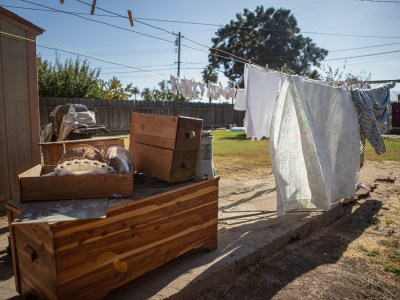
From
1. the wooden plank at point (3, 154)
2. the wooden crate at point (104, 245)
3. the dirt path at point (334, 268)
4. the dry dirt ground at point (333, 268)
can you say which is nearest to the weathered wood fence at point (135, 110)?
the wooden plank at point (3, 154)

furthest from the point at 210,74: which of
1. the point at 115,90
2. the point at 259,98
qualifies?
the point at 259,98

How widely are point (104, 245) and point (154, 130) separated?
1103 mm

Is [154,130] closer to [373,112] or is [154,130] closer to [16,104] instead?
[16,104]

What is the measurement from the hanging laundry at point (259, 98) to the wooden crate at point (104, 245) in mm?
2986

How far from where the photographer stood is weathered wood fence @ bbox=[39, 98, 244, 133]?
48.5 ft

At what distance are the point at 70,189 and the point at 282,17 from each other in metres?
37.9

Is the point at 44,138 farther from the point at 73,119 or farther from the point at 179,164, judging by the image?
the point at 179,164

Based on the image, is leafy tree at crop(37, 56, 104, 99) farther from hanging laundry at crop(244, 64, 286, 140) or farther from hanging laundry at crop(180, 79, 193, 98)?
hanging laundry at crop(244, 64, 286, 140)

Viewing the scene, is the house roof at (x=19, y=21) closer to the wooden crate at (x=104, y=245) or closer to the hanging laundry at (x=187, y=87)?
the wooden crate at (x=104, y=245)

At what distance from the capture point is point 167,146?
8.07ft

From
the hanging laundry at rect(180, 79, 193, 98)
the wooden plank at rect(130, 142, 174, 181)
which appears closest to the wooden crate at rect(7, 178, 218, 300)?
the wooden plank at rect(130, 142, 174, 181)

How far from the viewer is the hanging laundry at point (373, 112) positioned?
15.9 ft

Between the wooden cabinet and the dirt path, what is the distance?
3276 mm

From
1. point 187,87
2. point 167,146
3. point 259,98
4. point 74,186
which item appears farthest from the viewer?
point 187,87
